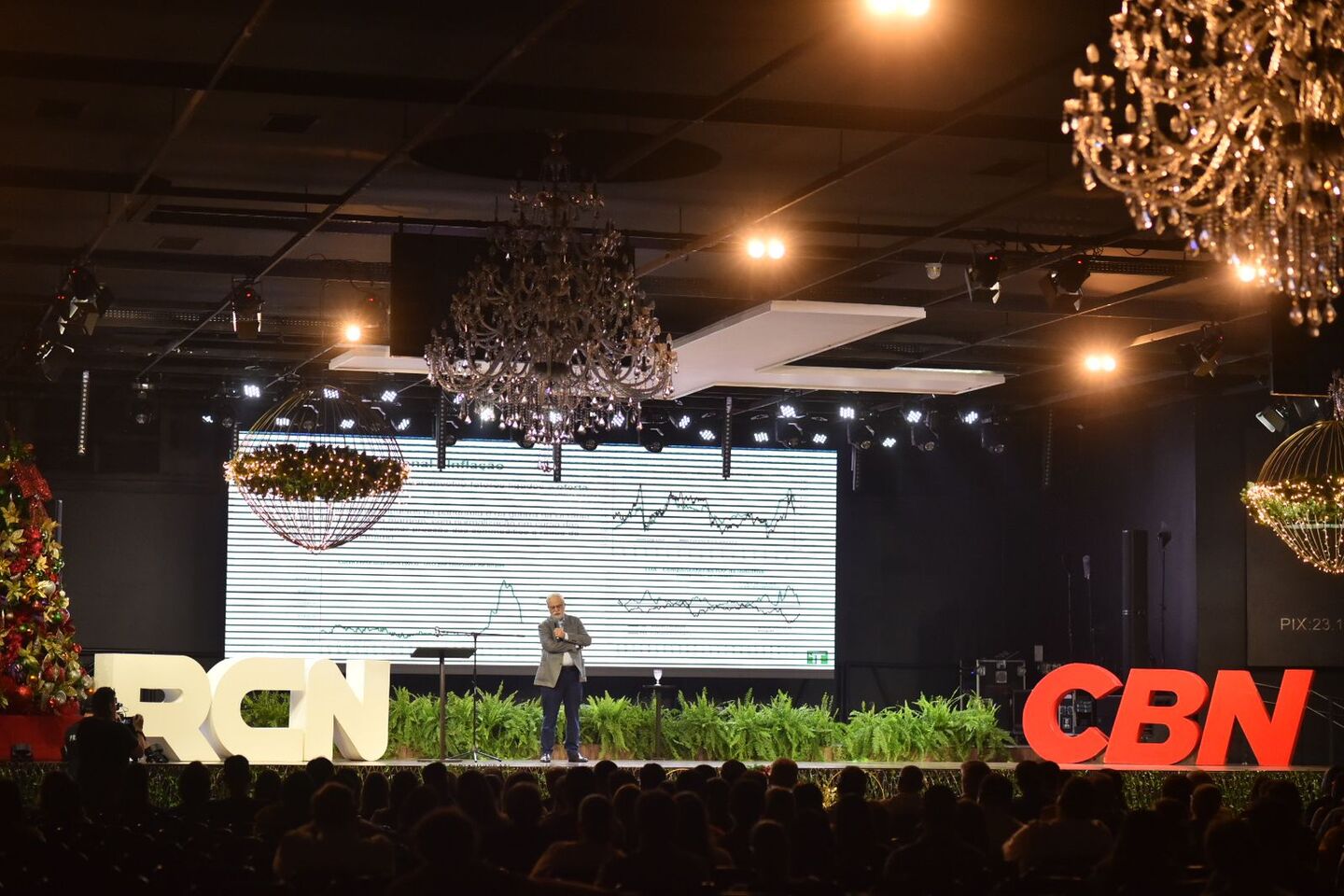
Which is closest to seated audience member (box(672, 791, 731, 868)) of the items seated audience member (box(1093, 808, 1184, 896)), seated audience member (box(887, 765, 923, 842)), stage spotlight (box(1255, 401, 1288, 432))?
seated audience member (box(1093, 808, 1184, 896))

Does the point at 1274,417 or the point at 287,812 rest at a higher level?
the point at 1274,417

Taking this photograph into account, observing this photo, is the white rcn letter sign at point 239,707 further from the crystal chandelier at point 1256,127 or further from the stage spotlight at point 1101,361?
the crystal chandelier at point 1256,127

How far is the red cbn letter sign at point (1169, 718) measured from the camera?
620 inches

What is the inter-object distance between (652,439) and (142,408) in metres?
5.79

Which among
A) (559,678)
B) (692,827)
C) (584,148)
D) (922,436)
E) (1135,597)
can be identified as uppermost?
(584,148)

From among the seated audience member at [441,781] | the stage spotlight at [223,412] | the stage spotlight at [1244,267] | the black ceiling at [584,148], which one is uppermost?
the black ceiling at [584,148]

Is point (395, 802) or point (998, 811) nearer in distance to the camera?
point (998, 811)

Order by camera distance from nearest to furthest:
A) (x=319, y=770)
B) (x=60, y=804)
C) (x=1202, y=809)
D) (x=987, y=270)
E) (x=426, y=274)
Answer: (x=60, y=804)
(x=1202, y=809)
(x=319, y=770)
(x=426, y=274)
(x=987, y=270)

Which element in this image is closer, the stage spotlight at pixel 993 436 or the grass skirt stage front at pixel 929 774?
the grass skirt stage front at pixel 929 774

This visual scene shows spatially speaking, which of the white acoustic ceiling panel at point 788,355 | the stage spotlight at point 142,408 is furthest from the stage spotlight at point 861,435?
the stage spotlight at point 142,408

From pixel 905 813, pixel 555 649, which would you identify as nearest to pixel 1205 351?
pixel 555 649

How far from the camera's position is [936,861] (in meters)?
6.23

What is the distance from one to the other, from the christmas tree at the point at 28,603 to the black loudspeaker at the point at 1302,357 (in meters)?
8.69

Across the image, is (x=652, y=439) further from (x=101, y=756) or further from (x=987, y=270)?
(x=101, y=756)
